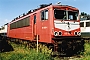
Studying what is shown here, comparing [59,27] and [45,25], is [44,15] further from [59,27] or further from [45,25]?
[59,27]

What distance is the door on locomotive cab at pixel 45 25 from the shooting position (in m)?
12.4

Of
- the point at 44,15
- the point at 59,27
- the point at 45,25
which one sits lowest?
the point at 59,27

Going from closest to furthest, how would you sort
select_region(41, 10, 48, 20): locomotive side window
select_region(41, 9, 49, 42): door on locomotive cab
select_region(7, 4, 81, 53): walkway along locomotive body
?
select_region(7, 4, 81, 53): walkway along locomotive body → select_region(41, 9, 49, 42): door on locomotive cab → select_region(41, 10, 48, 20): locomotive side window

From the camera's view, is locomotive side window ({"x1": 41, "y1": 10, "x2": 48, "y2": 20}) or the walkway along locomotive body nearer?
the walkway along locomotive body

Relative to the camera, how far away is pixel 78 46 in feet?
41.9

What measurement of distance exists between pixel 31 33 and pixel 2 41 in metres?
4.57

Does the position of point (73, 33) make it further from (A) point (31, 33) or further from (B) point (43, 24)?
(A) point (31, 33)

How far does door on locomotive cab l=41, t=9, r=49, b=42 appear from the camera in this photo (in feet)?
40.7

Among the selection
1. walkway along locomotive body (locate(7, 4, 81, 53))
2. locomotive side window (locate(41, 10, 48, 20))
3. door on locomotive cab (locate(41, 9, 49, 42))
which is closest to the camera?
walkway along locomotive body (locate(7, 4, 81, 53))

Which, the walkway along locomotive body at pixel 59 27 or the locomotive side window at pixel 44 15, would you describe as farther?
the locomotive side window at pixel 44 15

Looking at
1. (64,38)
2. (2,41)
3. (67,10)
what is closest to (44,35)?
(64,38)

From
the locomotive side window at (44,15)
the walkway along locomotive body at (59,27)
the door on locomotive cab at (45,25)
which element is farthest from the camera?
the locomotive side window at (44,15)

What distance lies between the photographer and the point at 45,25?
12.7 metres

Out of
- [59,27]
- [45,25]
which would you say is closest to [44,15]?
[45,25]
